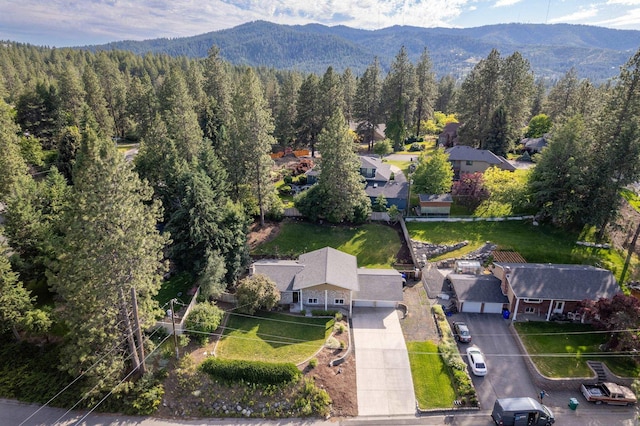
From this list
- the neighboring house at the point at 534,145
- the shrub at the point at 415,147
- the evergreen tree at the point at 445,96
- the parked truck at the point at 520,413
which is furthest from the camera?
the evergreen tree at the point at 445,96

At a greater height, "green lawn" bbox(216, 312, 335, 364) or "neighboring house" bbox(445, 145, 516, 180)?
"neighboring house" bbox(445, 145, 516, 180)

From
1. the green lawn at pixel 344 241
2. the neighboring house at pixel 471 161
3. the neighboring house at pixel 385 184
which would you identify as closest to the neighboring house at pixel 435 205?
the neighboring house at pixel 385 184

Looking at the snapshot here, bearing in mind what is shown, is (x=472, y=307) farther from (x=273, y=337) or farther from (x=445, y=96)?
(x=445, y=96)

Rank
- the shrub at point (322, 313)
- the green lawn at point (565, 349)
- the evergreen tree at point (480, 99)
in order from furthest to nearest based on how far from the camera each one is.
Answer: the evergreen tree at point (480, 99)
the shrub at point (322, 313)
the green lawn at point (565, 349)

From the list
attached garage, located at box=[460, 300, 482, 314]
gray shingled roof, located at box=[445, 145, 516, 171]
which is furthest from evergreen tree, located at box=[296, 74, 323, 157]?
attached garage, located at box=[460, 300, 482, 314]

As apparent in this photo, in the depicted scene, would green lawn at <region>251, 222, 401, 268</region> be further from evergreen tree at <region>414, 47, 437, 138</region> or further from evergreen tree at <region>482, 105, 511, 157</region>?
evergreen tree at <region>414, 47, 437, 138</region>

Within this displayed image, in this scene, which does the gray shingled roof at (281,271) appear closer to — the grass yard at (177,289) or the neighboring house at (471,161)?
the grass yard at (177,289)
